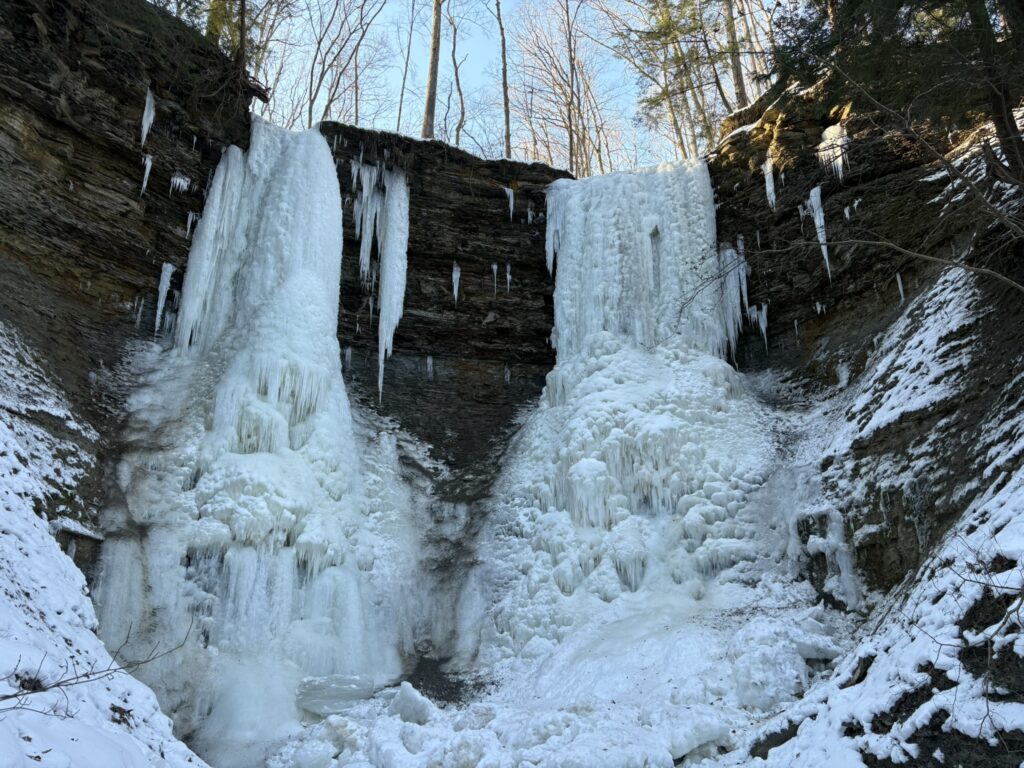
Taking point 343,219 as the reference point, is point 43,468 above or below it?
below

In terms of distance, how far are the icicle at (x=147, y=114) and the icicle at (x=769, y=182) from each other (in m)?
10.3

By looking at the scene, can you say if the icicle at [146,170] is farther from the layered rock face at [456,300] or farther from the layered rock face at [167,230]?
the layered rock face at [456,300]

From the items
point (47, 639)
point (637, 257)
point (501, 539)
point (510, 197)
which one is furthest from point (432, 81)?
point (47, 639)

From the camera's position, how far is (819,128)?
12.9 m

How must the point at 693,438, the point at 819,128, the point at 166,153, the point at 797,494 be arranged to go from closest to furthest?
1. the point at 797,494
2. the point at 693,438
3. the point at 166,153
4. the point at 819,128

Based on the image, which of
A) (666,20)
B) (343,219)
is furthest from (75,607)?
(666,20)

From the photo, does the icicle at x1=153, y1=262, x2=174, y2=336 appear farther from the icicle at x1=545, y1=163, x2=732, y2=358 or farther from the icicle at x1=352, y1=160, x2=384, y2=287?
the icicle at x1=545, y1=163, x2=732, y2=358

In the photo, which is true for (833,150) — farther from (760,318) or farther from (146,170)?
(146,170)

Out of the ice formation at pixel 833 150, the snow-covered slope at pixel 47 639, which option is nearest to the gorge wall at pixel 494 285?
the ice formation at pixel 833 150

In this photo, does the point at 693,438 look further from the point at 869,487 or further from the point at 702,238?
→ the point at 702,238

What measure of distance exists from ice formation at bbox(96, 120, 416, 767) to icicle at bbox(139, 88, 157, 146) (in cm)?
129

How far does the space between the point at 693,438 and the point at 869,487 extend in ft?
10.2

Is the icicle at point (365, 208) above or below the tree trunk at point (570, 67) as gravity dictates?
below

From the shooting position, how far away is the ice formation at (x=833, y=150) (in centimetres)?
1234
